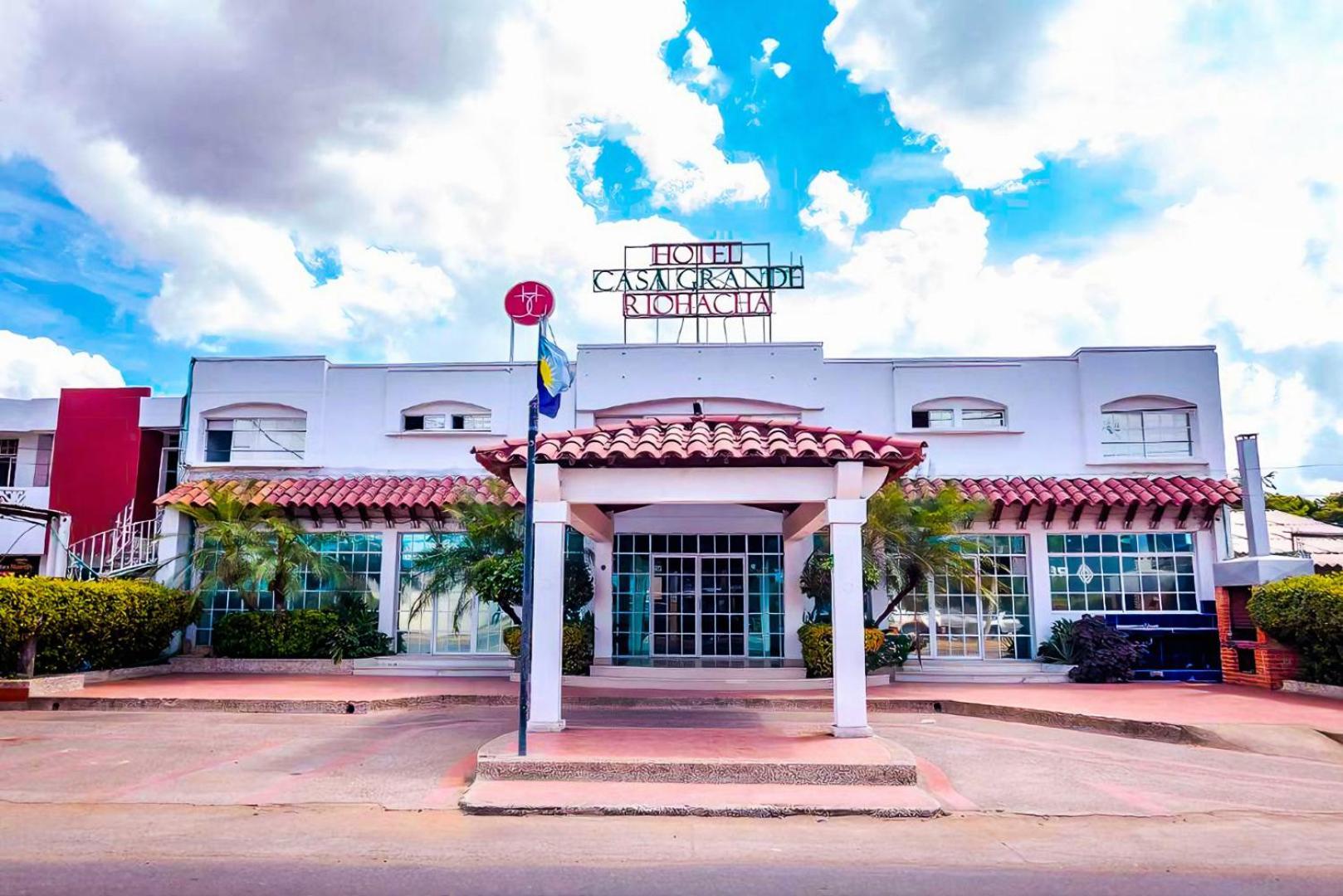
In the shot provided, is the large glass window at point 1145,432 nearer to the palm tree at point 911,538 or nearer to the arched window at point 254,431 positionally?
the palm tree at point 911,538

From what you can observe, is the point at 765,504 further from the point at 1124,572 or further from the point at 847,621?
the point at 1124,572

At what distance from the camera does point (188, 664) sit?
17219 mm

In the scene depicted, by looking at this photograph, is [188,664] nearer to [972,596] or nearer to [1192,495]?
[972,596]

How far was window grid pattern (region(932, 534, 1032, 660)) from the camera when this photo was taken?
56.7ft

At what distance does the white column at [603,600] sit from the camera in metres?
16.6

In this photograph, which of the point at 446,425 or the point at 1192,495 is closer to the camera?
the point at 1192,495

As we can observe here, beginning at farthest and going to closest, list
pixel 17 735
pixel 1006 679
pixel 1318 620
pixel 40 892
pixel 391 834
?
pixel 1006 679 → pixel 1318 620 → pixel 17 735 → pixel 391 834 → pixel 40 892

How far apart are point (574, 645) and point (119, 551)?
10.1 meters

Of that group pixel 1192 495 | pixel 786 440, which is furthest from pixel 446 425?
pixel 1192 495

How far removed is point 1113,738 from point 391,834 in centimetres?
883

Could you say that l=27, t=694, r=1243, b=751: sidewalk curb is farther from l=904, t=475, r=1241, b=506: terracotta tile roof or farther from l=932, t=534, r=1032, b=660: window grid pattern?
l=904, t=475, r=1241, b=506: terracotta tile roof

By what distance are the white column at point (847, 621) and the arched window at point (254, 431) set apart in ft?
43.6

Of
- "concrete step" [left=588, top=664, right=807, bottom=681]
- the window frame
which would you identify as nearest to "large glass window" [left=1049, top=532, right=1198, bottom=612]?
the window frame

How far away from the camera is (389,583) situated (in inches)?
713
